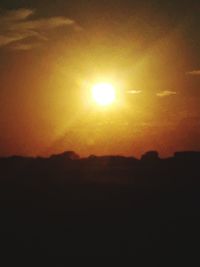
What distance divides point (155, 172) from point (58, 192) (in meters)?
11.6

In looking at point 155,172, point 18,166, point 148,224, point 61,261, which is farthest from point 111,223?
point 18,166

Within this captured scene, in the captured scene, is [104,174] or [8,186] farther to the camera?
[104,174]

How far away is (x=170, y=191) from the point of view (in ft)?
116

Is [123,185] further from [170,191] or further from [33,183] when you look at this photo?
[33,183]

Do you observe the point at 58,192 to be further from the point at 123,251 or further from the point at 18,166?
the point at 18,166

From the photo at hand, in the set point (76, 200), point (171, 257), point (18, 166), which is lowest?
point (171, 257)

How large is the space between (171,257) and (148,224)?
14.7ft

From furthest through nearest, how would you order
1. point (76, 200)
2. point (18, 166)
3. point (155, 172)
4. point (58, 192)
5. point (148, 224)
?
point (18, 166) < point (155, 172) < point (58, 192) < point (76, 200) < point (148, 224)

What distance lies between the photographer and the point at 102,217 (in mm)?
30703

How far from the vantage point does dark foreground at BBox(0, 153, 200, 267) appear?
82.8 feet

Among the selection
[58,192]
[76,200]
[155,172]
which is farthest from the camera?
[155,172]

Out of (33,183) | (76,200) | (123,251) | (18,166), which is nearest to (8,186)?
(33,183)

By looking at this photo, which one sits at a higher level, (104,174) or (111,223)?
(104,174)

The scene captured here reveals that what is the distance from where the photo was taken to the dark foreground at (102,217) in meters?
25.2
